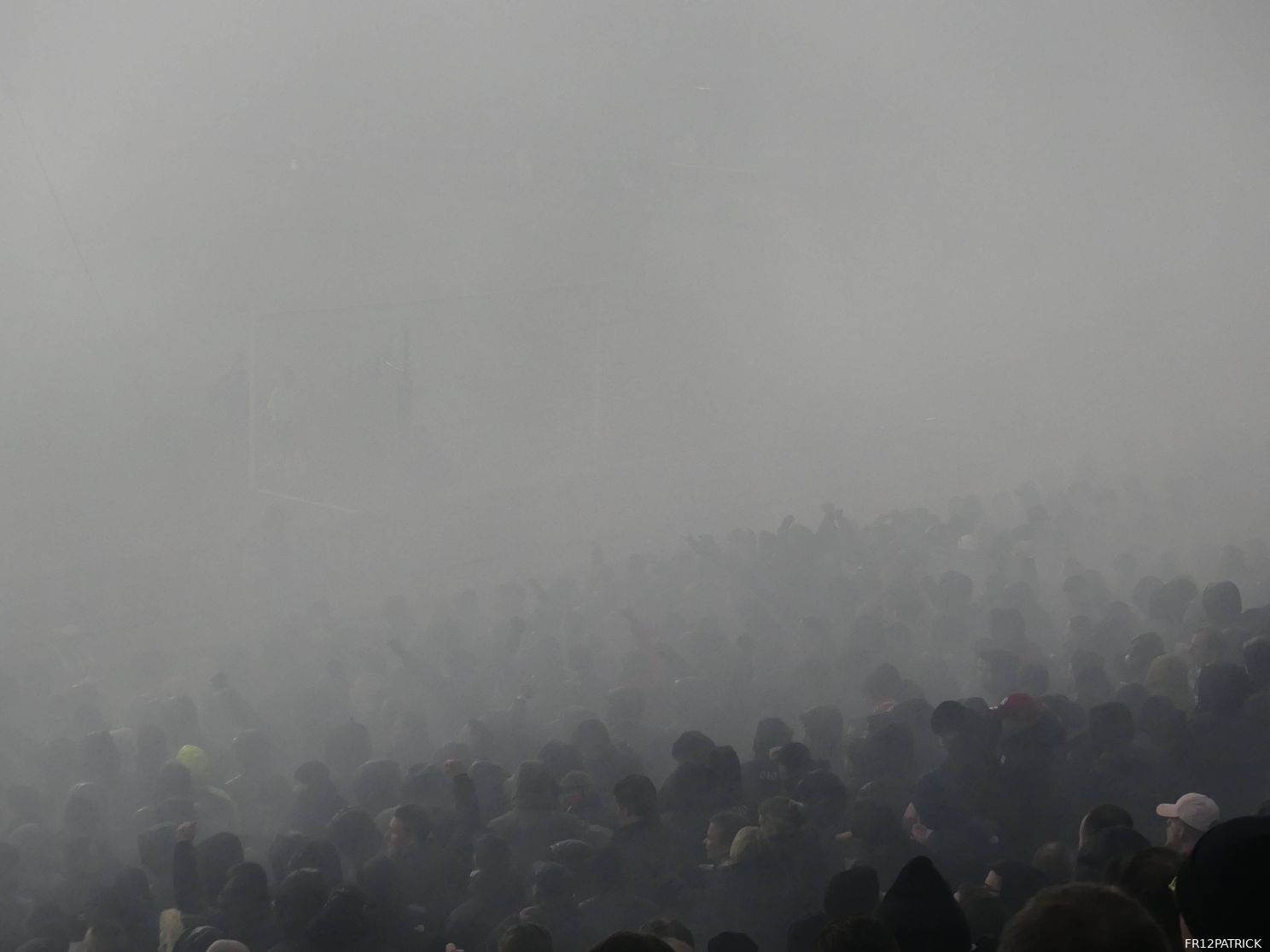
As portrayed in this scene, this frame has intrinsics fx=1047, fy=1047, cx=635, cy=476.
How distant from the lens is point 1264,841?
1.22m

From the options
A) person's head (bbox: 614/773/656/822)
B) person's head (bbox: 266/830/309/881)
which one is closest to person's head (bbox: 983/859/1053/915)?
person's head (bbox: 614/773/656/822)

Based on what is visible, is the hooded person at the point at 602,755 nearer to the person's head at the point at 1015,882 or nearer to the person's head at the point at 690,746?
the person's head at the point at 690,746

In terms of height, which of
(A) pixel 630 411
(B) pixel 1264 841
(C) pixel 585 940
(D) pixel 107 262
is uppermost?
(D) pixel 107 262

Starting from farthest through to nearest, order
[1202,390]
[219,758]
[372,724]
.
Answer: [1202,390]
[372,724]
[219,758]

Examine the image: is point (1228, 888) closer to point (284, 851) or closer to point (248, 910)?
point (248, 910)

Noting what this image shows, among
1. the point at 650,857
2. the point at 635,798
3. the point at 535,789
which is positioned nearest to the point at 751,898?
the point at 650,857

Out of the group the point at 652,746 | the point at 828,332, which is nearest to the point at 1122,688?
the point at 652,746

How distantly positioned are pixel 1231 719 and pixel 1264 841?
86.3 inches

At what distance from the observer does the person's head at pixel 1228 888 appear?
3.91 ft

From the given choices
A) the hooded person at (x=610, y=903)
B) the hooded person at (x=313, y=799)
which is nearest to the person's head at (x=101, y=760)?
the hooded person at (x=313, y=799)

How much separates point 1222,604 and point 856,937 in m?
3.50

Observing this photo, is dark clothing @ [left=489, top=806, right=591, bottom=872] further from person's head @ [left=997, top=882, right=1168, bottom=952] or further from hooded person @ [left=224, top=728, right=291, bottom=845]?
person's head @ [left=997, top=882, right=1168, bottom=952]

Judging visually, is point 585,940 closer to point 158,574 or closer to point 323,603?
point 323,603

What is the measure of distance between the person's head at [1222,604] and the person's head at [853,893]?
9.28 feet
